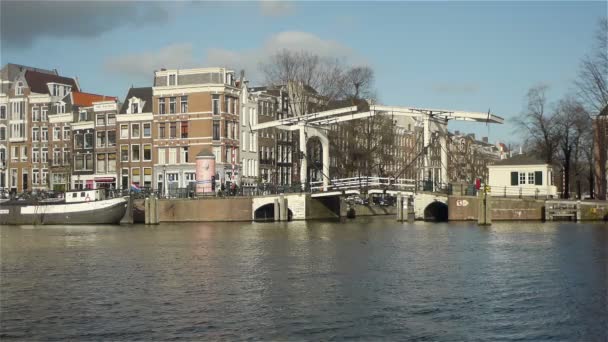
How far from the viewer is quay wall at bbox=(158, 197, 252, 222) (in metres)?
54.6

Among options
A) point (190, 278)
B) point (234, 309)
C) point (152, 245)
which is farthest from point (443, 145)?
point (234, 309)

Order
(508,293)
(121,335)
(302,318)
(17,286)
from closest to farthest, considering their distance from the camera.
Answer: (121,335)
(302,318)
(508,293)
(17,286)

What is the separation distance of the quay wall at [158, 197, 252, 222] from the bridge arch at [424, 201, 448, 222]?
1204 cm

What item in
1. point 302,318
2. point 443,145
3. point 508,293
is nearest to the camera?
point 302,318

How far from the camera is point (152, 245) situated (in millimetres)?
33750

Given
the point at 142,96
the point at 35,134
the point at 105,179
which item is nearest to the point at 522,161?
the point at 142,96

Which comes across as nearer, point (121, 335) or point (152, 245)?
point (121, 335)

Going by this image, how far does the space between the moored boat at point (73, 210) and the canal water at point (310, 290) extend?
18078 millimetres

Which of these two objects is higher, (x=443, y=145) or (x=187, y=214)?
(x=443, y=145)

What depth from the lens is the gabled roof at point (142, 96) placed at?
71.3 m

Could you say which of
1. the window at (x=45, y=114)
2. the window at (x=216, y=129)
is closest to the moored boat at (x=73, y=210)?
the window at (x=216, y=129)

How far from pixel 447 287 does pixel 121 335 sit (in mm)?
8775

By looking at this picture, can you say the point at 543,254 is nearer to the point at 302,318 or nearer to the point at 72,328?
the point at 302,318

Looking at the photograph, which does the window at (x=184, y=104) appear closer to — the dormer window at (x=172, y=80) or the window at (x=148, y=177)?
the dormer window at (x=172, y=80)
